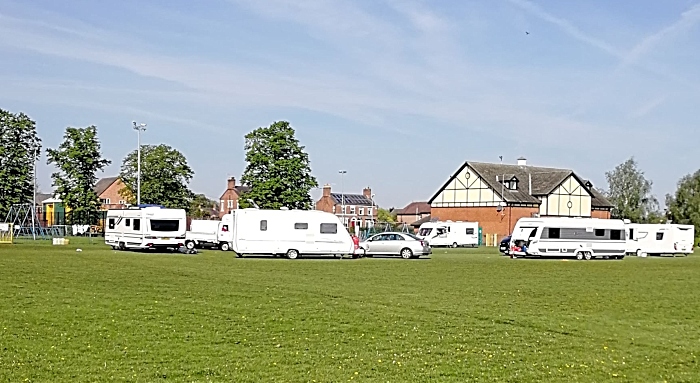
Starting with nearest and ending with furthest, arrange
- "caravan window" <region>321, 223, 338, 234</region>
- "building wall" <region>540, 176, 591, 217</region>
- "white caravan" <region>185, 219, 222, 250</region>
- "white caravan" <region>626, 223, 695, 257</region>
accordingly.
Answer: "caravan window" <region>321, 223, 338, 234</region> → "white caravan" <region>185, 219, 222, 250</region> → "white caravan" <region>626, 223, 695, 257</region> → "building wall" <region>540, 176, 591, 217</region>

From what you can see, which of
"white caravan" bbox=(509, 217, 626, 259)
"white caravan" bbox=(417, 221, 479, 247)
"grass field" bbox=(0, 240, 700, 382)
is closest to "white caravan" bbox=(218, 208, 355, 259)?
"white caravan" bbox=(509, 217, 626, 259)

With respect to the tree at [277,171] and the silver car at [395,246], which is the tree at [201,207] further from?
the silver car at [395,246]

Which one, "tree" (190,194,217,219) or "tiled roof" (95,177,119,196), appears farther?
"tiled roof" (95,177,119,196)

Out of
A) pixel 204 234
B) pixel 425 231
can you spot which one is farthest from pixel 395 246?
pixel 425 231

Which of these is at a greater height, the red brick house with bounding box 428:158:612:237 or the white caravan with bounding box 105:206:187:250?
the red brick house with bounding box 428:158:612:237

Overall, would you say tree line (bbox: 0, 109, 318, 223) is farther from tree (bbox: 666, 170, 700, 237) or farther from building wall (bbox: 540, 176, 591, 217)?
tree (bbox: 666, 170, 700, 237)

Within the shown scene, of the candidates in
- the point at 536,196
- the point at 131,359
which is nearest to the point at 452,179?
the point at 536,196

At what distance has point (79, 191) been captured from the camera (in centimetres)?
8069

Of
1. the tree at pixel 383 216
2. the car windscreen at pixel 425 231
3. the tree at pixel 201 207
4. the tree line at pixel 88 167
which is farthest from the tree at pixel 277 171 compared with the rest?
the tree at pixel 383 216

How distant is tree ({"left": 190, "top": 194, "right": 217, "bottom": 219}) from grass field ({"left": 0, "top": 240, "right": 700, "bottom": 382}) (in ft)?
293

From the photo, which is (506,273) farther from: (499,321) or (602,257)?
(602,257)

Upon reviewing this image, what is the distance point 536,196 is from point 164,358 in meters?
78.9

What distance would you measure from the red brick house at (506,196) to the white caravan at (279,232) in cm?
4322

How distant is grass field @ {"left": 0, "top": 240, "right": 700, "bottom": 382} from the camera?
10859 millimetres
